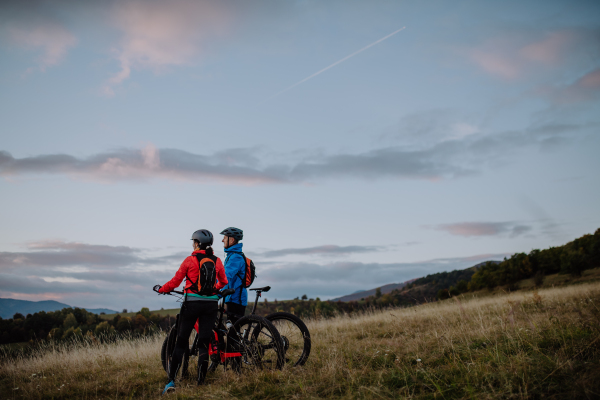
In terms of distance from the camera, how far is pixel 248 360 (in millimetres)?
5457

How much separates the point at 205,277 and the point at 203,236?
71 cm

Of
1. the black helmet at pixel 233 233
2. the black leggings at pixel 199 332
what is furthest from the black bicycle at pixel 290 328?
the black helmet at pixel 233 233

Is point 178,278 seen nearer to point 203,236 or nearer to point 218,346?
point 203,236

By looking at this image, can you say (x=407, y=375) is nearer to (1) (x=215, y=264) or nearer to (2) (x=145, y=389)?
(1) (x=215, y=264)

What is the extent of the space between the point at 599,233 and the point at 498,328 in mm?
74963

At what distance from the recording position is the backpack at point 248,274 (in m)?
6.06

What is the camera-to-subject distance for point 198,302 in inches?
208

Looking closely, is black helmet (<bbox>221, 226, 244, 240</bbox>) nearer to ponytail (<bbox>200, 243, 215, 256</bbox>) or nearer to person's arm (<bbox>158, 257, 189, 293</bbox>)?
ponytail (<bbox>200, 243, 215, 256</bbox>)

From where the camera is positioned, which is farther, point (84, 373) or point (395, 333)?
point (395, 333)

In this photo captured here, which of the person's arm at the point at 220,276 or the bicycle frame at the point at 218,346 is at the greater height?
the person's arm at the point at 220,276

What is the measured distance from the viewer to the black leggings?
17.3ft

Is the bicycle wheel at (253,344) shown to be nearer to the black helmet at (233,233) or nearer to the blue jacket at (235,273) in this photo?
the blue jacket at (235,273)

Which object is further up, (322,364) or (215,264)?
(215,264)

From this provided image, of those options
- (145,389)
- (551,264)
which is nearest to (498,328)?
(145,389)
